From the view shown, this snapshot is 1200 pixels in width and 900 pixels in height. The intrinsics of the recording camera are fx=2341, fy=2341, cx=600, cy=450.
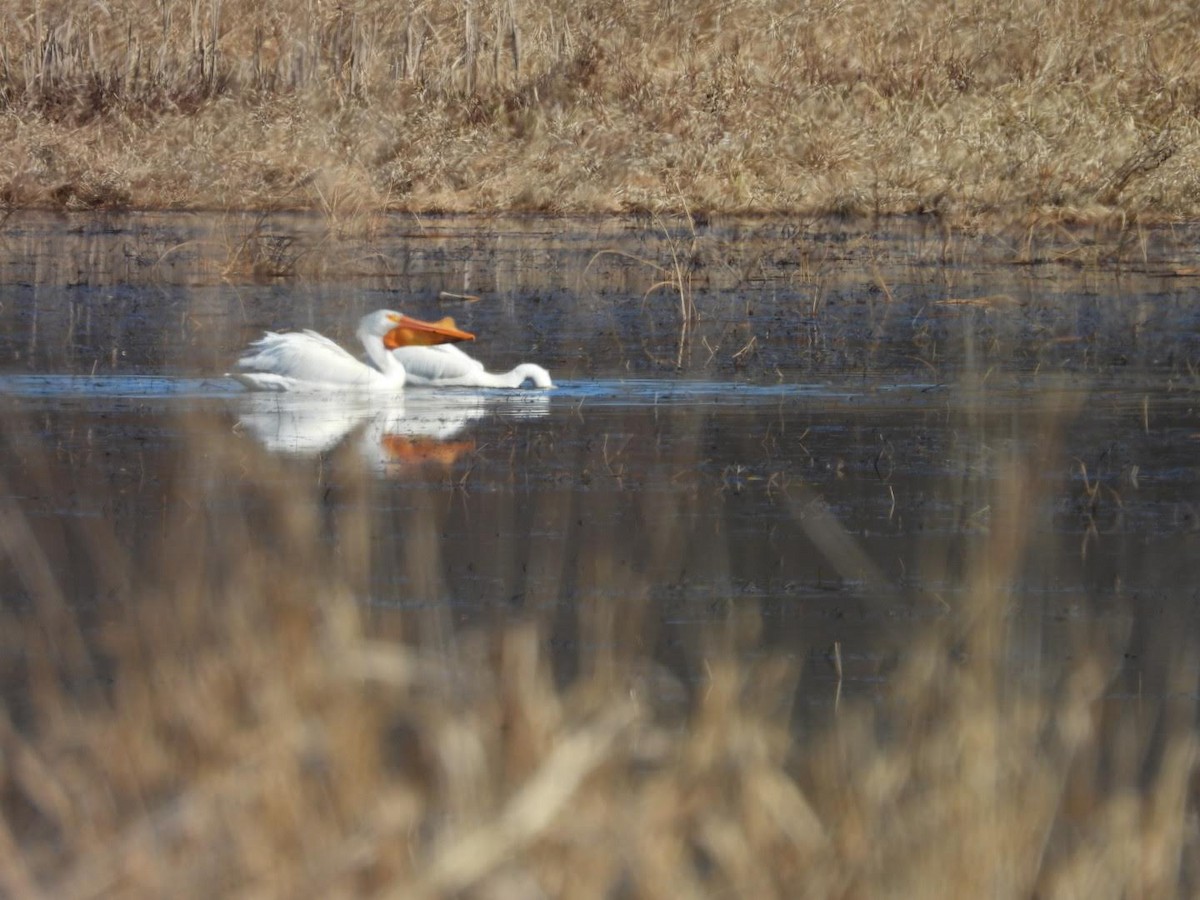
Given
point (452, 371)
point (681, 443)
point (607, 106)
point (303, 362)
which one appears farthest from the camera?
point (607, 106)

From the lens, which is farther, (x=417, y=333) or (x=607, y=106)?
(x=607, y=106)

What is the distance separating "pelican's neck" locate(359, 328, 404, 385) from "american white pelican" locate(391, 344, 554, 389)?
74 millimetres

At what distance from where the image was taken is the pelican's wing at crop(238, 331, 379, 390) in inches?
506

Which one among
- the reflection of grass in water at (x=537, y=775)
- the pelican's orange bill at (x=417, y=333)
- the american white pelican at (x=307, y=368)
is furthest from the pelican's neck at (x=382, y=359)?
the reflection of grass in water at (x=537, y=775)

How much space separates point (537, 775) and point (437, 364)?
32.1ft

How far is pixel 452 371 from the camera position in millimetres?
13625

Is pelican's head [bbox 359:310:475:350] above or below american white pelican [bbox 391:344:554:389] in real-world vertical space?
above

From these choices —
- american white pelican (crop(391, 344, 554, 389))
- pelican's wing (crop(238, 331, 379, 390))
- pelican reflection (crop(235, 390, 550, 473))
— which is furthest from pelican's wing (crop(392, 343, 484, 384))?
pelican's wing (crop(238, 331, 379, 390))

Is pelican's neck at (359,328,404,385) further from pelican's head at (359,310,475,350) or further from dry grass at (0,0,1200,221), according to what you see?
dry grass at (0,0,1200,221)

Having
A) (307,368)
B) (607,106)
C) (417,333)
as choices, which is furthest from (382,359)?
(607,106)

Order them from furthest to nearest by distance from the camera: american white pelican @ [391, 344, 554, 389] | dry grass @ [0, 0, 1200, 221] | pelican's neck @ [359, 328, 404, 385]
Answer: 1. dry grass @ [0, 0, 1200, 221]
2. pelican's neck @ [359, 328, 404, 385]
3. american white pelican @ [391, 344, 554, 389]

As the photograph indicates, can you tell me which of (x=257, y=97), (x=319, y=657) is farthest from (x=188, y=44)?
(x=319, y=657)

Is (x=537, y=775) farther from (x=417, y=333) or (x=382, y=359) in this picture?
(x=417, y=333)

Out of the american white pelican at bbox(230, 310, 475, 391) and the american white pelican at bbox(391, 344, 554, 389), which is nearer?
the american white pelican at bbox(230, 310, 475, 391)
